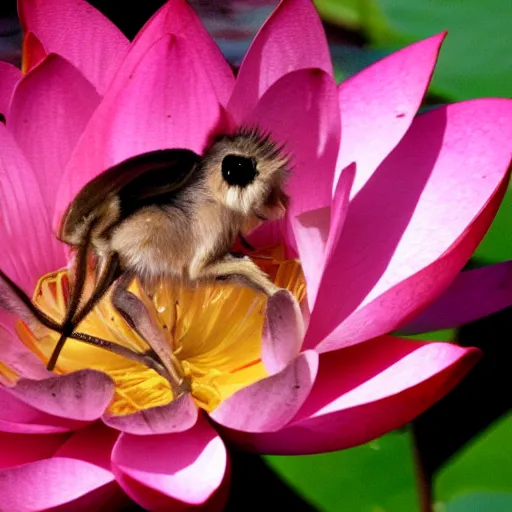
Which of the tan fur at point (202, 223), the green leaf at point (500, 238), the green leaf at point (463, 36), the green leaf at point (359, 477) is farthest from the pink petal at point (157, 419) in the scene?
the green leaf at point (463, 36)

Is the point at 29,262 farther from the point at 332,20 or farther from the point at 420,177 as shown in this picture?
the point at 332,20

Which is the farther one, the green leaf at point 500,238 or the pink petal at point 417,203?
the green leaf at point 500,238

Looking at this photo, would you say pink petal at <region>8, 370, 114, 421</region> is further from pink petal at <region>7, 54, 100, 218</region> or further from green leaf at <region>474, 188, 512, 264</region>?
green leaf at <region>474, 188, 512, 264</region>

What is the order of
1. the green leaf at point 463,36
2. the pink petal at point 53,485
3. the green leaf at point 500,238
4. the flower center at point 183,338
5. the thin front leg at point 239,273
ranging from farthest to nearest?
the green leaf at point 463,36 → the green leaf at point 500,238 → the flower center at point 183,338 → the thin front leg at point 239,273 → the pink petal at point 53,485

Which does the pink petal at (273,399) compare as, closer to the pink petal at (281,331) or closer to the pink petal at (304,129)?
the pink petal at (281,331)

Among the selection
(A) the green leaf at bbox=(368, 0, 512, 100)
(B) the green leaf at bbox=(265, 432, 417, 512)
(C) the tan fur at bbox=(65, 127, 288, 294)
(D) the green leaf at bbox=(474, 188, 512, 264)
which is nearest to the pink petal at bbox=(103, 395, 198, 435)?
(C) the tan fur at bbox=(65, 127, 288, 294)

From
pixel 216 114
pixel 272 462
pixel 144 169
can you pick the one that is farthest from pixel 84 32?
pixel 272 462
